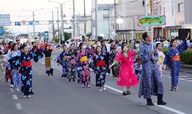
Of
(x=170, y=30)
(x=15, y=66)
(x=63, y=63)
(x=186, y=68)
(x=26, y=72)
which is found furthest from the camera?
(x=170, y=30)

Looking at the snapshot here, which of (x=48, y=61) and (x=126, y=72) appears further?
(x=48, y=61)

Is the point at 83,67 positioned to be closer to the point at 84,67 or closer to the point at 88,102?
the point at 84,67

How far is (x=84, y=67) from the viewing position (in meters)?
21.9

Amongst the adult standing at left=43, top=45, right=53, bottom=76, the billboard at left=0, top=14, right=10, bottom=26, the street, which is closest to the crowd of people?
the street

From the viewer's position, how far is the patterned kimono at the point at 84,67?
21766mm

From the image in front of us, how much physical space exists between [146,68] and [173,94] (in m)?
3.79

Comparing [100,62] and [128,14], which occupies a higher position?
[128,14]

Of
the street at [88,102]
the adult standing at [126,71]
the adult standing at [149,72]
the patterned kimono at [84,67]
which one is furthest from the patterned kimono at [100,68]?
the adult standing at [149,72]

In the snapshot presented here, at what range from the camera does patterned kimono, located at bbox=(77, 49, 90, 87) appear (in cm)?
2177

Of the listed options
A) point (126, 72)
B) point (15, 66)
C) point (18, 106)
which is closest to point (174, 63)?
point (126, 72)

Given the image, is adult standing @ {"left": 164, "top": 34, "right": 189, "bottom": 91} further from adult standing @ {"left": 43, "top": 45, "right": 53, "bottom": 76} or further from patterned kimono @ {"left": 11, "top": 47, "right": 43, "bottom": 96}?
adult standing @ {"left": 43, "top": 45, "right": 53, "bottom": 76}

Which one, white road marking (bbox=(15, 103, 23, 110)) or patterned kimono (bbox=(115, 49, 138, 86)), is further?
patterned kimono (bbox=(115, 49, 138, 86))

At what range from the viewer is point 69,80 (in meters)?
26.0

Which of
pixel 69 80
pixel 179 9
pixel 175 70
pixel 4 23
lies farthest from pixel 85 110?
pixel 4 23
